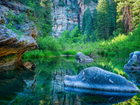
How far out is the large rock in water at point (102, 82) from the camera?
4363mm

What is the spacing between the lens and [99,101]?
3.48 m

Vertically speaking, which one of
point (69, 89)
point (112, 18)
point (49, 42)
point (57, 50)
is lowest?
point (57, 50)

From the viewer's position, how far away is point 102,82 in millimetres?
4547

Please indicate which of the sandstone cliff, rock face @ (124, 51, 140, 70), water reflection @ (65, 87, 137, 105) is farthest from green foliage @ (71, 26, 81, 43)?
water reflection @ (65, 87, 137, 105)

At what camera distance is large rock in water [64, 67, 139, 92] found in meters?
4.36

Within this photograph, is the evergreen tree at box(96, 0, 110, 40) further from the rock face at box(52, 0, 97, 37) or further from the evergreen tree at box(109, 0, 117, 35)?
the rock face at box(52, 0, 97, 37)

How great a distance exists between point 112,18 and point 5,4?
32.1 metres

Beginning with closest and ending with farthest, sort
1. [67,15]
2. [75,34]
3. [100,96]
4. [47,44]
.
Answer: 1. [100,96]
2. [47,44]
3. [75,34]
4. [67,15]

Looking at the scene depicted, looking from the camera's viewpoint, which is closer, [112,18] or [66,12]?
[112,18]

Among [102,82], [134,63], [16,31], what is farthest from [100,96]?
[16,31]

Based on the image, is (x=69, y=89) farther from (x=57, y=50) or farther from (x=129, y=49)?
(x=57, y=50)

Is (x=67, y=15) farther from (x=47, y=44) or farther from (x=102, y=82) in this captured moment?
(x=102, y=82)

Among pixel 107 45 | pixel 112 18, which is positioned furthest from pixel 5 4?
pixel 112 18

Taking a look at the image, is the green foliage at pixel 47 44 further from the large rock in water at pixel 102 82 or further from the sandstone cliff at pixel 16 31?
the large rock in water at pixel 102 82
